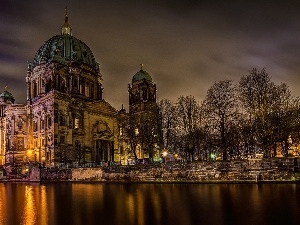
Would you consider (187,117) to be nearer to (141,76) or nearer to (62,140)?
(62,140)

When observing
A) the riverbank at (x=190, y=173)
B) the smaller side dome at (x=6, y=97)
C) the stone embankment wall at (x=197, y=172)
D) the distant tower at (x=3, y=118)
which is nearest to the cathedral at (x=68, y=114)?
the distant tower at (x=3, y=118)

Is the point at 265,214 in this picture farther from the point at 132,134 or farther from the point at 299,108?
the point at 132,134

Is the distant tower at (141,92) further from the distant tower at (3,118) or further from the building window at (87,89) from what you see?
the distant tower at (3,118)

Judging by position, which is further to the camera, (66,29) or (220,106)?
(66,29)

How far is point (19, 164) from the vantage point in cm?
7588

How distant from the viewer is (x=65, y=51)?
96.4 metres

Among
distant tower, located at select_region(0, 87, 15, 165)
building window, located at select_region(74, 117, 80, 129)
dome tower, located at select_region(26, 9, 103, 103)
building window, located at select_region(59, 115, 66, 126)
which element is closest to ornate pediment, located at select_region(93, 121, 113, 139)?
building window, located at select_region(74, 117, 80, 129)

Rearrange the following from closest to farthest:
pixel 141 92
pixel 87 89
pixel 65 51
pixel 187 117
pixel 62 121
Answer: pixel 187 117 < pixel 62 121 < pixel 87 89 < pixel 65 51 < pixel 141 92

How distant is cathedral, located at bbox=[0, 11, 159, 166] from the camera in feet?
241

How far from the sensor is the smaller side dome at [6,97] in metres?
107

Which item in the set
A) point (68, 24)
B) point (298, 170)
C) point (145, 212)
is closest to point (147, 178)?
point (298, 170)

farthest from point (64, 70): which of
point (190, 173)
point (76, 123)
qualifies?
point (190, 173)

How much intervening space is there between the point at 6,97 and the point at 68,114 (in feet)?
141

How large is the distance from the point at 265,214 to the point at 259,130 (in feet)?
104
